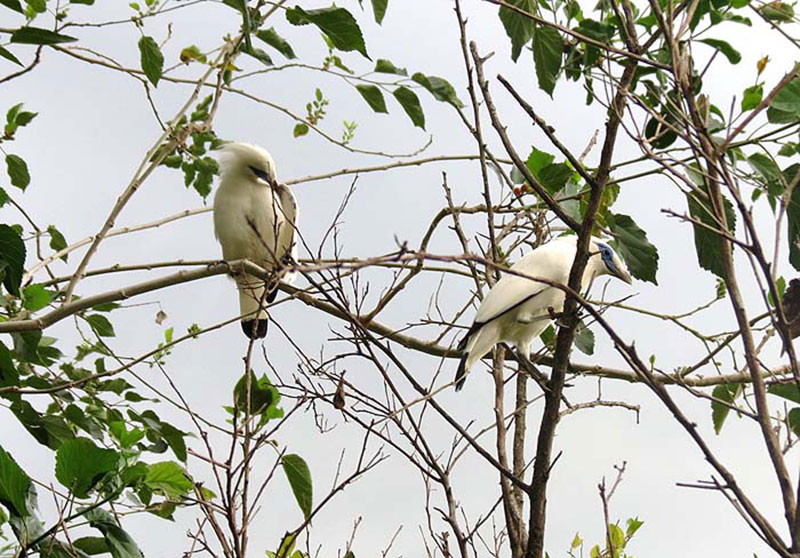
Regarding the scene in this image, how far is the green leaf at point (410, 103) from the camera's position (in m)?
2.81

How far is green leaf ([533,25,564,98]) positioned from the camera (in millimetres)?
1826

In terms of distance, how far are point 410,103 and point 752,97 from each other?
111 centimetres

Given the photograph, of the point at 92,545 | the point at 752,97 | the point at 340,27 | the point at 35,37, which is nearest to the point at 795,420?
the point at 752,97

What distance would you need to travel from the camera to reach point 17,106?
9.82 feet

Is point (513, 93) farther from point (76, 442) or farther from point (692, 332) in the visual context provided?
point (692, 332)

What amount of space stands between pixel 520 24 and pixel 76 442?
1.08m

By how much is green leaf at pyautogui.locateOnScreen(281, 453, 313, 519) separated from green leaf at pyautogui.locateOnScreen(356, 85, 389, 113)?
3.68 ft

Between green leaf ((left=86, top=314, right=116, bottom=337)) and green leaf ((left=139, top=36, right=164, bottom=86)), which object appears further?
green leaf ((left=86, top=314, right=116, bottom=337))

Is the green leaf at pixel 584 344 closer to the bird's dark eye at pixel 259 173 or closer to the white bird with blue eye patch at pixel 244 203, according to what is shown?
the white bird with blue eye patch at pixel 244 203

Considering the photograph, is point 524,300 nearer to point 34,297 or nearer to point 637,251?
point 637,251

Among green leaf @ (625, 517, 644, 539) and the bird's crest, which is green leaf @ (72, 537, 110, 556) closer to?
green leaf @ (625, 517, 644, 539)

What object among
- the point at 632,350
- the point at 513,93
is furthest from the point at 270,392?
the point at 632,350

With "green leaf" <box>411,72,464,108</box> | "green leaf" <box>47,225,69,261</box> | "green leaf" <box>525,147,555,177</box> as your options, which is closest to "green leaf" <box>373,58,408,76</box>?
"green leaf" <box>411,72,464,108</box>

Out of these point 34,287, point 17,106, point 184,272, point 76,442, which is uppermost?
point 17,106
